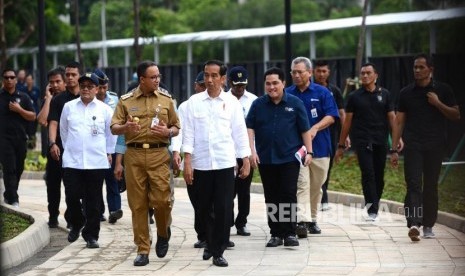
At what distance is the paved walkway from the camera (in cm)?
1184

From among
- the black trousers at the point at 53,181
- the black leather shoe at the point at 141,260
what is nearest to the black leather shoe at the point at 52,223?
the black trousers at the point at 53,181

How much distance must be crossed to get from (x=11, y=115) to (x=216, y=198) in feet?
20.2

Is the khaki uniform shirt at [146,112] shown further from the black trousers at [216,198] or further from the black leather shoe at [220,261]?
the black leather shoe at [220,261]

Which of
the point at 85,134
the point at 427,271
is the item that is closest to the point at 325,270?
the point at 427,271

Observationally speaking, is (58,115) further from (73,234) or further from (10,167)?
(10,167)

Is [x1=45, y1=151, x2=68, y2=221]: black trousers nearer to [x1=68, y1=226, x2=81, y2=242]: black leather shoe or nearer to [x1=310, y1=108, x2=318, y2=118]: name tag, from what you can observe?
[x1=68, y1=226, x2=81, y2=242]: black leather shoe

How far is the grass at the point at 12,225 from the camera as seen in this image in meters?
13.6

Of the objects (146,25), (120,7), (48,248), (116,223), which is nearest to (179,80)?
(146,25)

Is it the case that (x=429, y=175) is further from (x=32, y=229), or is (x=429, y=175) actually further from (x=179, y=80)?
(x=179, y=80)

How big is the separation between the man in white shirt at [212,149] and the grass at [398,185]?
13.9 feet

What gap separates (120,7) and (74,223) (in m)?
57.0

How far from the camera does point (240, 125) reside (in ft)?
41.6

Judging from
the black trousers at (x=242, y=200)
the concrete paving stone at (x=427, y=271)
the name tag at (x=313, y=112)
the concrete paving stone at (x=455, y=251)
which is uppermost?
the name tag at (x=313, y=112)

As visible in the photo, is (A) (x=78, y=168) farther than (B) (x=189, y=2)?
No
